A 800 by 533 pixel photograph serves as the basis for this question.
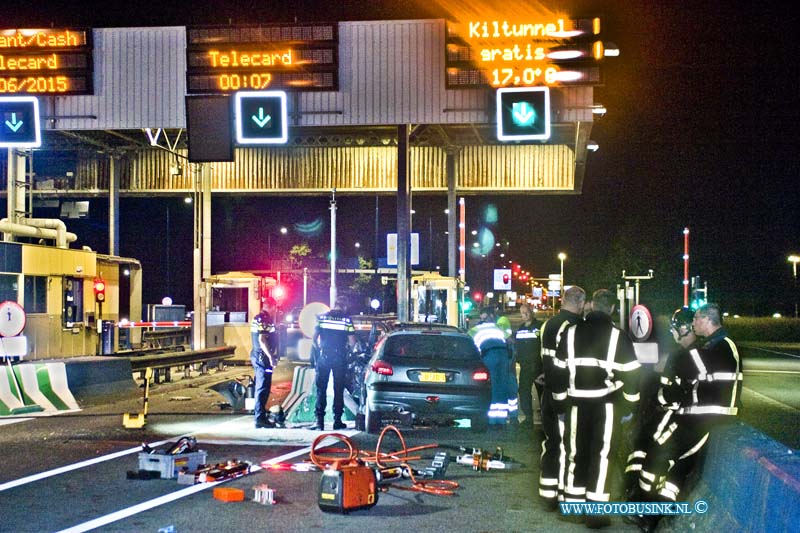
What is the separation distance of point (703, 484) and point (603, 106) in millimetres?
15165

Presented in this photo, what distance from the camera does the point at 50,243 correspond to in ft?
104

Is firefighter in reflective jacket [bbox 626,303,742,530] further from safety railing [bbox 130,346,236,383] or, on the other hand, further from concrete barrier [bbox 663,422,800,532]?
safety railing [bbox 130,346,236,383]

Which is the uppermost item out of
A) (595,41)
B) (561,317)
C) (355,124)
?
(595,41)

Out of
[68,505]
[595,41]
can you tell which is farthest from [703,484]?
[595,41]

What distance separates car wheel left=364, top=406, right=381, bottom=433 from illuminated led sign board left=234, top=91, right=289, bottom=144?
806 cm

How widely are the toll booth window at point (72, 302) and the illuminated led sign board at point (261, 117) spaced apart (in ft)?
26.3

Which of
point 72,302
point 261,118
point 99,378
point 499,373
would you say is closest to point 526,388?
point 499,373

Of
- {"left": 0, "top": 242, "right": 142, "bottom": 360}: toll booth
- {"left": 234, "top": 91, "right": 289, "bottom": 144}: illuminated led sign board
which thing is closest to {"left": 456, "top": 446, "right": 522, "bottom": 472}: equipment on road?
{"left": 234, "top": 91, "right": 289, "bottom": 144}: illuminated led sign board

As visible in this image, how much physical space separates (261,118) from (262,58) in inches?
62.1

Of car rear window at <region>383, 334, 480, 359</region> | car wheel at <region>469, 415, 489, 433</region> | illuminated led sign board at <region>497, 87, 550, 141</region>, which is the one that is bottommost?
car wheel at <region>469, 415, 489, 433</region>

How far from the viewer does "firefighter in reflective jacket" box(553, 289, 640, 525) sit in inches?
263

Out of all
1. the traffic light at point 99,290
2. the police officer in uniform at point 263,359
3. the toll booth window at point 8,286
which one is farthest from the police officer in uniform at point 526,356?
the traffic light at point 99,290

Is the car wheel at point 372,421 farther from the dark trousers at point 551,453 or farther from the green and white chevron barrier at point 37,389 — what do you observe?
the green and white chevron barrier at point 37,389

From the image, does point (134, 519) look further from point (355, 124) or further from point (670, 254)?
point (670, 254)
